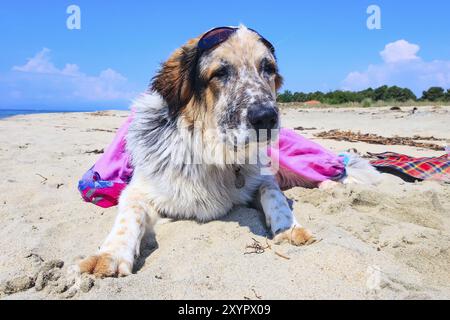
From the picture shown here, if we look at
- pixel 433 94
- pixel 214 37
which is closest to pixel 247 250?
pixel 214 37

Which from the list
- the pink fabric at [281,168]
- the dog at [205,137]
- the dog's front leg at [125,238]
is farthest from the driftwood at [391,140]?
the dog's front leg at [125,238]

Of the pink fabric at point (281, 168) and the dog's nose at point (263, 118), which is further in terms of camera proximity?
the pink fabric at point (281, 168)

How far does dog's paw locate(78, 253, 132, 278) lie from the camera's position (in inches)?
93.0

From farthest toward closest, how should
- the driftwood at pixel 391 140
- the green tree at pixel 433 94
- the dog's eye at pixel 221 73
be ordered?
the green tree at pixel 433 94
the driftwood at pixel 391 140
the dog's eye at pixel 221 73

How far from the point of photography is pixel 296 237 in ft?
9.21

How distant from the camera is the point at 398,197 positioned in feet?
12.8

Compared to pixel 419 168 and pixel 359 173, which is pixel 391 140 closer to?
pixel 419 168

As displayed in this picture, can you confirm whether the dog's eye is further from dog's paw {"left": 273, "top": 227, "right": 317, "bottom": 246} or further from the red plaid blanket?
the red plaid blanket

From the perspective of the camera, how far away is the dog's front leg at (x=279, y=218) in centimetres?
282

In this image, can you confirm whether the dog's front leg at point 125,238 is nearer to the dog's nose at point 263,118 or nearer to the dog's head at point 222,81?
the dog's head at point 222,81

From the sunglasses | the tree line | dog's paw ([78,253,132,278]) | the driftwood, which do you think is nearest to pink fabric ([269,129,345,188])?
the sunglasses

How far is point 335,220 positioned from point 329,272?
1096mm

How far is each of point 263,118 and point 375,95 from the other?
2888 cm
